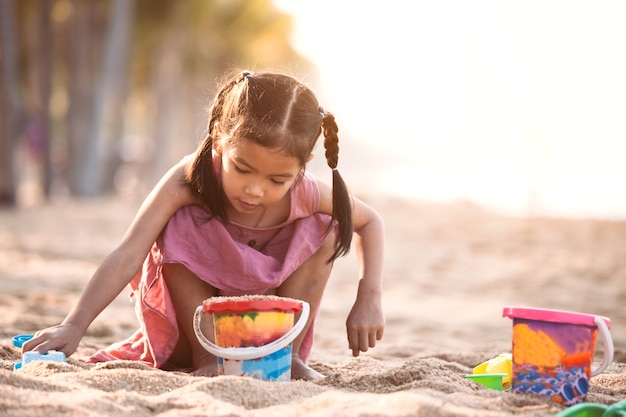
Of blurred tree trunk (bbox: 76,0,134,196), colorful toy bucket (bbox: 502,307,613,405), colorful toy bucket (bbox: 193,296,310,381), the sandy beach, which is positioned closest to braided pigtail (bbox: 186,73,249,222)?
colorful toy bucket (bbox: 193,296,310,381)

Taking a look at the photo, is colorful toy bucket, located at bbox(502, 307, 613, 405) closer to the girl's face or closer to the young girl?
the young girl

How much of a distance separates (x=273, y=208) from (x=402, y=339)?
1500 millimetres

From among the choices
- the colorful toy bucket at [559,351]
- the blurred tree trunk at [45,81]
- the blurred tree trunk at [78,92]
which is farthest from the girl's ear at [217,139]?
the blurred tree trunk at [78,92]

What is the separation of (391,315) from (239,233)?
2.40 m

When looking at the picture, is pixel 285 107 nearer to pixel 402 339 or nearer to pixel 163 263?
pixel 163 263

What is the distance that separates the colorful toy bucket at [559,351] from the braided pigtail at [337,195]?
29.1 inches

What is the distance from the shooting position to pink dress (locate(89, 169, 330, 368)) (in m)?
2.69

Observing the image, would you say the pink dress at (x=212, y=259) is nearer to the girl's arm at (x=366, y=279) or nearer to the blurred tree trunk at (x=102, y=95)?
the girl's arm at (x=366, y=279)

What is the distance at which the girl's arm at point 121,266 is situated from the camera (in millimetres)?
2508

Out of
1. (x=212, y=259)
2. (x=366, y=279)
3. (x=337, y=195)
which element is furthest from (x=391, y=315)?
(x=212, y=259)

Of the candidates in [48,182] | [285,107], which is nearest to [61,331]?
[285,107]

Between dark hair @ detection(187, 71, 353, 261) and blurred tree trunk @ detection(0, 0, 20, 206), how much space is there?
8752mm

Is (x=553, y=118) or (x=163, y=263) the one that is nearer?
(x=163, y=263)

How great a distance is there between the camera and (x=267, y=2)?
28.8 metres
